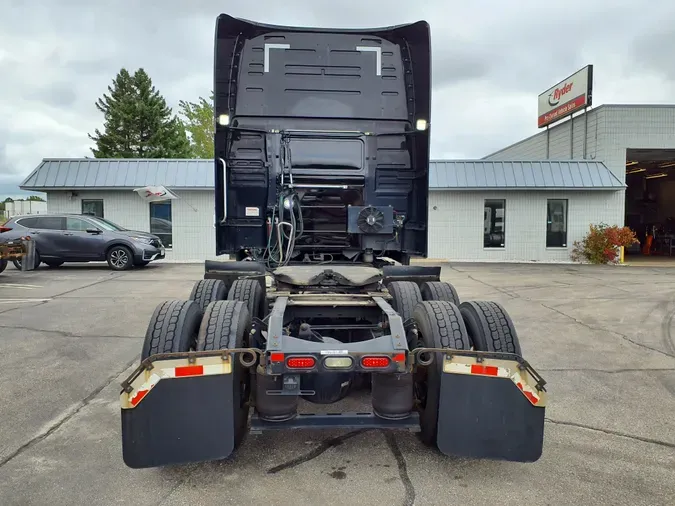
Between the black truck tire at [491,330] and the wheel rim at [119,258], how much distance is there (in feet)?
42.8

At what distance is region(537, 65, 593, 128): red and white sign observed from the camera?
18.9m

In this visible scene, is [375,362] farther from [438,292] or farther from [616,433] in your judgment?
[616,433]

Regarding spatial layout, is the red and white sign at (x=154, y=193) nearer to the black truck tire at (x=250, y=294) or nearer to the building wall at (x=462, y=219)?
the building wall at (x=462, y=219)

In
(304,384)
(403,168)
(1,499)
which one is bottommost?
(1,499)

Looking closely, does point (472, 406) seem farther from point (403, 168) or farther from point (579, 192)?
point (579, 192)

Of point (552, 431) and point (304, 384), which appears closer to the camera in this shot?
point (304, 384)

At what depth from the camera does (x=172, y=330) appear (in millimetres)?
3109

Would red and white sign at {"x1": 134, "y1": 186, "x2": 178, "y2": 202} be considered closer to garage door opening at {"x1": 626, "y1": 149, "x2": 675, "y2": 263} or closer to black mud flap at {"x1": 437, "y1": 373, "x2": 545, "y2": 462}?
black mud flap at {"x1": 437, "y1": 373, "x2": 545, "y2": 462}

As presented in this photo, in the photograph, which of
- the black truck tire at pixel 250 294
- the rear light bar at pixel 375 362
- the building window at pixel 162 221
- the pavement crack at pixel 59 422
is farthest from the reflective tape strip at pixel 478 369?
the building window at pixel 162 221

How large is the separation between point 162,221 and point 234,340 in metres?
15.7

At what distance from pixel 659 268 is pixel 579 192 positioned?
11.5 feet

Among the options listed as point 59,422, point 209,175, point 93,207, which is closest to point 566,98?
point 209,175

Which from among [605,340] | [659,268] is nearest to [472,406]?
[605,340]

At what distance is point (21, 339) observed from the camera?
6.36 m
